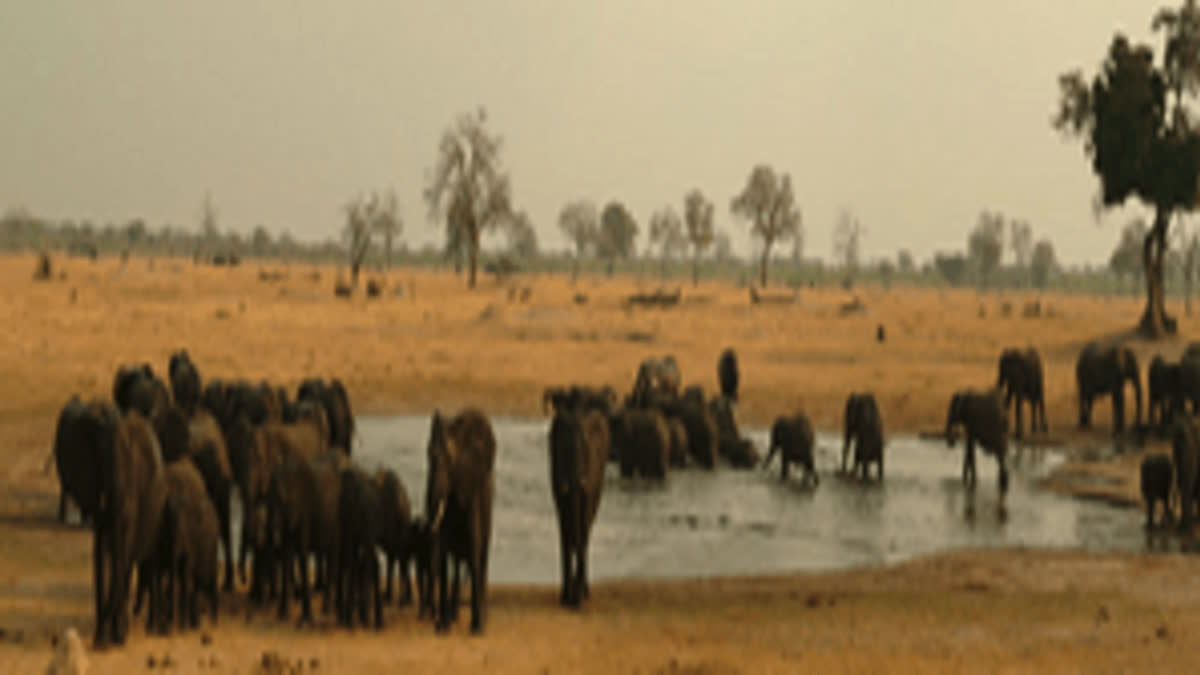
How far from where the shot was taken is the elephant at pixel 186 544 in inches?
448

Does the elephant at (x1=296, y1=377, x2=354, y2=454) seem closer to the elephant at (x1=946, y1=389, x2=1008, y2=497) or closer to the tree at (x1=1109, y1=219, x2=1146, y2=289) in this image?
the elephant at (x1=946, y1=389, x2=1008, y2=497)

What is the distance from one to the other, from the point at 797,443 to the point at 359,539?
11.5 m

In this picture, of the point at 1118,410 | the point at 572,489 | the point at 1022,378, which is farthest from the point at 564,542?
the point at 1118,410

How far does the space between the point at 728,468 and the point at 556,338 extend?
81.7 feet

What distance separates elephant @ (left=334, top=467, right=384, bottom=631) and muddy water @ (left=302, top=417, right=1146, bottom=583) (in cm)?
311

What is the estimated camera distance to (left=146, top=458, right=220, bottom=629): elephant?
1138 cm

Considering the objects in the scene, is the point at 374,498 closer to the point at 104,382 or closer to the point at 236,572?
the point at 236,572

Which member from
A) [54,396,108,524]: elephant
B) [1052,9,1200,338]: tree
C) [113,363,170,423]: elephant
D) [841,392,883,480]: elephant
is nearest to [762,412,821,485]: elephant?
[841,392,883,480]: elephant

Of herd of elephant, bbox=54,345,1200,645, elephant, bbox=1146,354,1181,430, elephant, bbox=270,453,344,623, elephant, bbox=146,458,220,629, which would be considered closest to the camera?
herd of elephant, bbox=54,345,1200,645

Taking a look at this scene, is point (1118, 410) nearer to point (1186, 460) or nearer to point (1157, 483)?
point (1157, 483)

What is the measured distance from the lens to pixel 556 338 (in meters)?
48.6

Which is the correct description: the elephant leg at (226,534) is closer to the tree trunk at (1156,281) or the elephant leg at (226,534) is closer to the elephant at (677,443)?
the elephant at (677,443)

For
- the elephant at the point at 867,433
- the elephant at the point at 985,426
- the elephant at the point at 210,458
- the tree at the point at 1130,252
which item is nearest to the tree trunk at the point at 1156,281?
the elephant at the point at 985,426

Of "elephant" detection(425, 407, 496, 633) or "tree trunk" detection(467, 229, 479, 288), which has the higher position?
"tree trunk" detection(467, 229, 479, 288)
